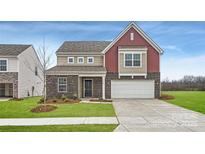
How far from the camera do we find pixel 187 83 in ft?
64.8

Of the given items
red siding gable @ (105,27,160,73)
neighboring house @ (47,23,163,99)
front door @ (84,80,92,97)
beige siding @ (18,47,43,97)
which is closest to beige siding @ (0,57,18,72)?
beige siding @ (18,47,43,97)

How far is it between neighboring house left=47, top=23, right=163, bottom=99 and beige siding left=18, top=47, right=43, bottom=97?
252 centimetres

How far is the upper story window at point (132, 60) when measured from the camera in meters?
24.6

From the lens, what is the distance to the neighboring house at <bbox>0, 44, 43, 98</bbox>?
25.3 meters

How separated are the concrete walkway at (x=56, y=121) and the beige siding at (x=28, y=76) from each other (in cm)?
1212

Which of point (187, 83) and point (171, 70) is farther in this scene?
point (187, 83)

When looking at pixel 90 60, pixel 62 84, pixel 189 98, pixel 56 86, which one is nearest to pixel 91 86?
pixel 90 60

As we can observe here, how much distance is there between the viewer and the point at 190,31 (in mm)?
16719

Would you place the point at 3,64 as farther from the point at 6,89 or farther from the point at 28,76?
the point at 6,89

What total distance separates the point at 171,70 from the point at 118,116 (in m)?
5.29

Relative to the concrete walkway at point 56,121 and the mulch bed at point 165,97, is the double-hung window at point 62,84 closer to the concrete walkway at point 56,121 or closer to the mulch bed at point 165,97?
the mulch bed at point 165,97

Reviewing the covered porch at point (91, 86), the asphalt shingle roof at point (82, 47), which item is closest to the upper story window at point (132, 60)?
the covered porch at point (91, 86)
